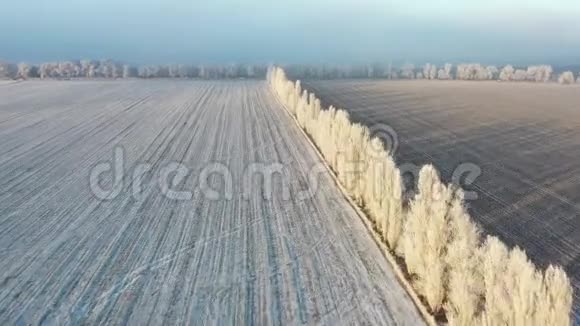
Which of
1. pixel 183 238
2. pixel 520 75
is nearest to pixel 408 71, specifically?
pixel 520 75

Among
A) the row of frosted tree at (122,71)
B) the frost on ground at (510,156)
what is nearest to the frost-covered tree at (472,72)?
the row of frosted tree at (122,71)

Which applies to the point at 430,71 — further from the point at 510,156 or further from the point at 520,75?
the point at 510,156

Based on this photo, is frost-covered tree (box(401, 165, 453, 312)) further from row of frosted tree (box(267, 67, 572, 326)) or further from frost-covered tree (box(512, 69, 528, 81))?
frost-covered tree (box(512, 69, 528, 81))

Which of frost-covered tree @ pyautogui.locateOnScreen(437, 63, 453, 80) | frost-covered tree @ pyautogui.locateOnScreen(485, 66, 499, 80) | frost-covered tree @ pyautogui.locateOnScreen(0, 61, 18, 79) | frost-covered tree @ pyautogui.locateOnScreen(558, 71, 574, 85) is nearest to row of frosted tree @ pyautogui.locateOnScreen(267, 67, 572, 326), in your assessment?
frost-covered tree @ pyautogui.locateOnScreen(0, 61, 18, 79)

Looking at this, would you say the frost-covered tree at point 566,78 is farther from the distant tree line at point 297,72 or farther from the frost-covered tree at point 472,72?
the frost-covered tree at point 472,72

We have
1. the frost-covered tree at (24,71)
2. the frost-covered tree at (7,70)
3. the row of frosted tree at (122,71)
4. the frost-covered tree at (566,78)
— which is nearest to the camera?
the frost-covered tree at (7,70)

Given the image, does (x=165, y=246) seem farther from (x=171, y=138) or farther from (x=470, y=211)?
(x=171, y=138)

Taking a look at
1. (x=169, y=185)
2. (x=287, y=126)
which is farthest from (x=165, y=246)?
(x=287, y=126)
